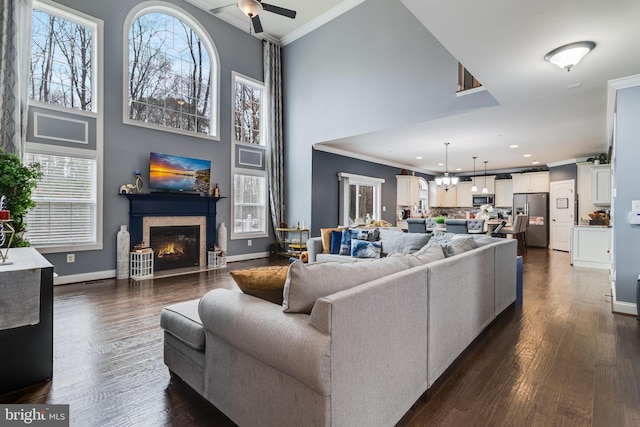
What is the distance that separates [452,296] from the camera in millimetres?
2191

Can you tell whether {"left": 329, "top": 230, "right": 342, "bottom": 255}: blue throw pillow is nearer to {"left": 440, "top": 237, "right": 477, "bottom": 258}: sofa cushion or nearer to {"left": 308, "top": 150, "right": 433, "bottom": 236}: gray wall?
{"left": 308, "top": 150, "right": 433, "bottom": 236}: gray wall

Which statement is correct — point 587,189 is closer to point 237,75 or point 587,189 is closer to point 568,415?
point 568,415

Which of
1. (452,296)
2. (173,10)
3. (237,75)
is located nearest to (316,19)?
(237,75)

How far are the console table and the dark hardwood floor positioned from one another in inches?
4.2

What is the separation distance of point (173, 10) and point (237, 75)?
1665mm

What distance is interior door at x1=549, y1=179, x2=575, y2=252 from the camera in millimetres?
8580

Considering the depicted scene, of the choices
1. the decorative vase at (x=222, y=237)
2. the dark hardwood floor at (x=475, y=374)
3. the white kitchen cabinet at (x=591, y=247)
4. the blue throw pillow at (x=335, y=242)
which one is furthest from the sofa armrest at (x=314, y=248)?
the white kitchen cabinet at (x=591, y=247)

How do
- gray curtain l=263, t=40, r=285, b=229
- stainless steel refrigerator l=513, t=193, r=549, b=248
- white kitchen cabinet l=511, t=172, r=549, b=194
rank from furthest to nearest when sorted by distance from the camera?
white kitchen cabinet l=511, t=172, r=549, b=194
stainless steel refrigerator l=513, t=193, r=549, b=248
gray curtain l=263, t=40, r=285, b=229

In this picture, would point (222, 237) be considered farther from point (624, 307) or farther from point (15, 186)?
point (624, 307)

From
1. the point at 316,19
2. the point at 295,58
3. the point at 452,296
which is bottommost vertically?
the point at 452,296

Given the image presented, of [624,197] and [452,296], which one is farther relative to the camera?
[624,197]

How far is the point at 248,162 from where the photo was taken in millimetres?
7281

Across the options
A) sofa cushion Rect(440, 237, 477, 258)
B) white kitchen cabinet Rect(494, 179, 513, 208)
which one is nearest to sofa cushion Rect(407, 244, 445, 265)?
sofa cushion Rect(440, 237, 477, 258)

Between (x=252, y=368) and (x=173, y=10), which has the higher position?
(x=173, y=10)
